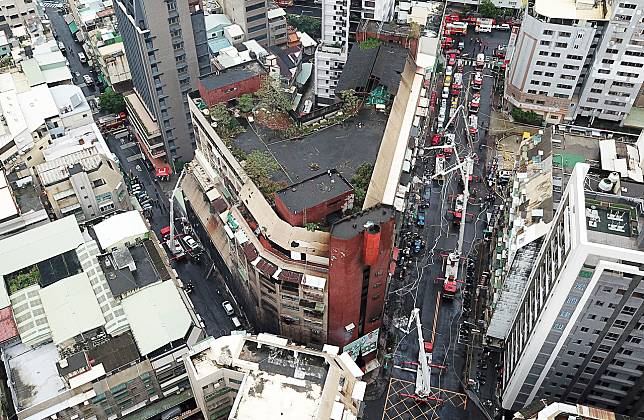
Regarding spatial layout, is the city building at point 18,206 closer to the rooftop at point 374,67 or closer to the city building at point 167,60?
the city building at point 167,60

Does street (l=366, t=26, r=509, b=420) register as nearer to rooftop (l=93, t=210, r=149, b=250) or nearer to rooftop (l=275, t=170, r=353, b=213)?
rooftop (l=275, t=170, r=353, b=213)

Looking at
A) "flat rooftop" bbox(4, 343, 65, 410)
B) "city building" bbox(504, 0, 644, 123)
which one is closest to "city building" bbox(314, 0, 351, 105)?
"city building" bbox(504, 0, 644, 123)

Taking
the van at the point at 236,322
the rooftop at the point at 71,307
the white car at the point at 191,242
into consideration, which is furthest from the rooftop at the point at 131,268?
the white car at the point at 191,242

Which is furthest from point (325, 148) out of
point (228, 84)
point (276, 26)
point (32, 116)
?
point (276, 26)

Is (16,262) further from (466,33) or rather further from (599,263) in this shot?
(466,33)

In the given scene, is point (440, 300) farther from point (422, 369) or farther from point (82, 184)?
point (82, 184)

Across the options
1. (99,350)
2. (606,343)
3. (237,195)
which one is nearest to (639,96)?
(606,343)
